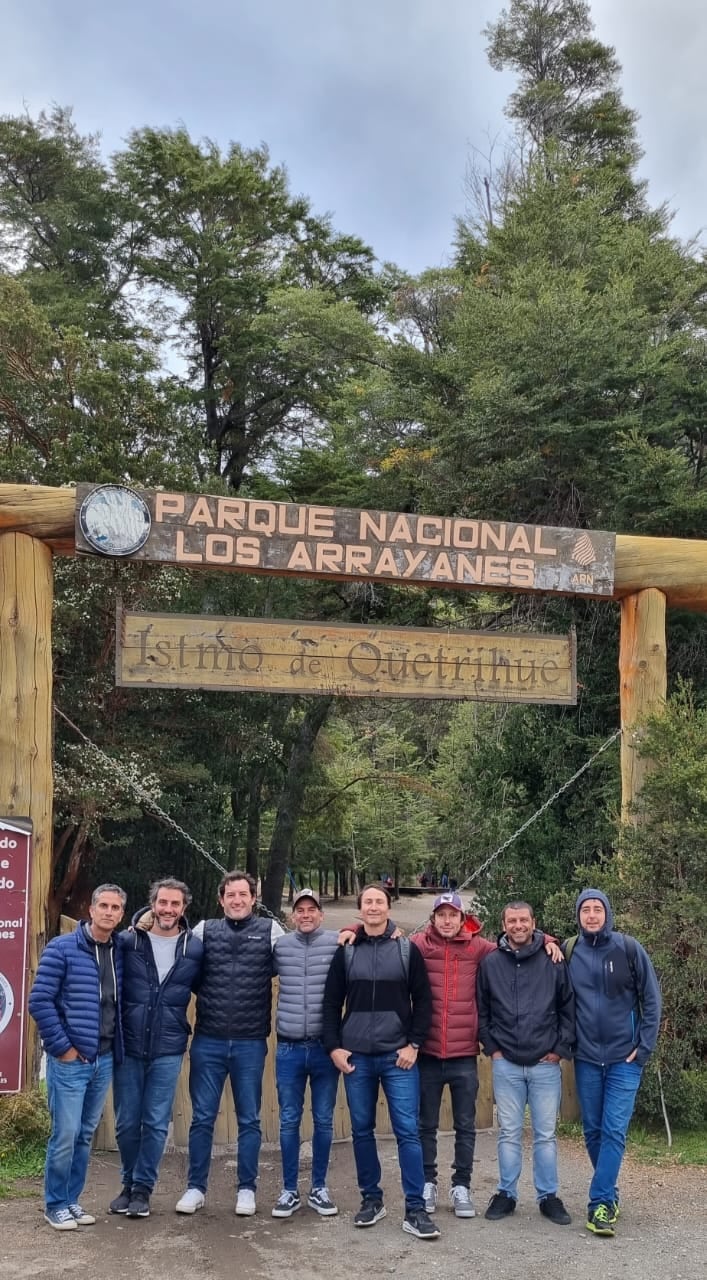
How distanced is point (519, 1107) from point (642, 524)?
7360 mm

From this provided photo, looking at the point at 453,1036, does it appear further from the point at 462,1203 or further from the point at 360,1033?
the point at 462,1203

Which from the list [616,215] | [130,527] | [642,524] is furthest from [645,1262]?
[616,215]

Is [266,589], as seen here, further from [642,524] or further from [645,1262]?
[645,1262]

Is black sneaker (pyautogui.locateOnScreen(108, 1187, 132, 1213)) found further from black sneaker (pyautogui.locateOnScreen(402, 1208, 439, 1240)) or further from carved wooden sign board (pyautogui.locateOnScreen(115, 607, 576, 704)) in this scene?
carved wooden sign board (pyautogui.locateOnScreen(115, 607, 576, 704))

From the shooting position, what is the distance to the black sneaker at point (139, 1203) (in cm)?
466

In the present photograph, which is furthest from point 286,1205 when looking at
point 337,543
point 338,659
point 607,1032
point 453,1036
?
point 337,543

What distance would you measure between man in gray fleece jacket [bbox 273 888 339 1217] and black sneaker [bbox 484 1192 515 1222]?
0.71m

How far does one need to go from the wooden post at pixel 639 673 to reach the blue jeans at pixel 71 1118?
13.1ft

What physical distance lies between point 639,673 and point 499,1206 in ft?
12.0

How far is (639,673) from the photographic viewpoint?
7168 millimetres

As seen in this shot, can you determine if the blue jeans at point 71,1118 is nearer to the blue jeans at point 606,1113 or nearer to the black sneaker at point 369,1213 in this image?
the black sneaker at point 369,1213

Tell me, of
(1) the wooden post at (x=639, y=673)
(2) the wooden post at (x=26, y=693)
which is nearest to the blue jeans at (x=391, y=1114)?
(2) the wooden post at (x=26, y=693)

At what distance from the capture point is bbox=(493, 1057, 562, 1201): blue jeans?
4.69 meters

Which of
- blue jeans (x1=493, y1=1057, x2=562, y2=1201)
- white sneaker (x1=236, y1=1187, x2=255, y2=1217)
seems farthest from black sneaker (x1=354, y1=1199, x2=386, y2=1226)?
blue jeans (x1=493, y1=1057, x2=562, y2=1201)
